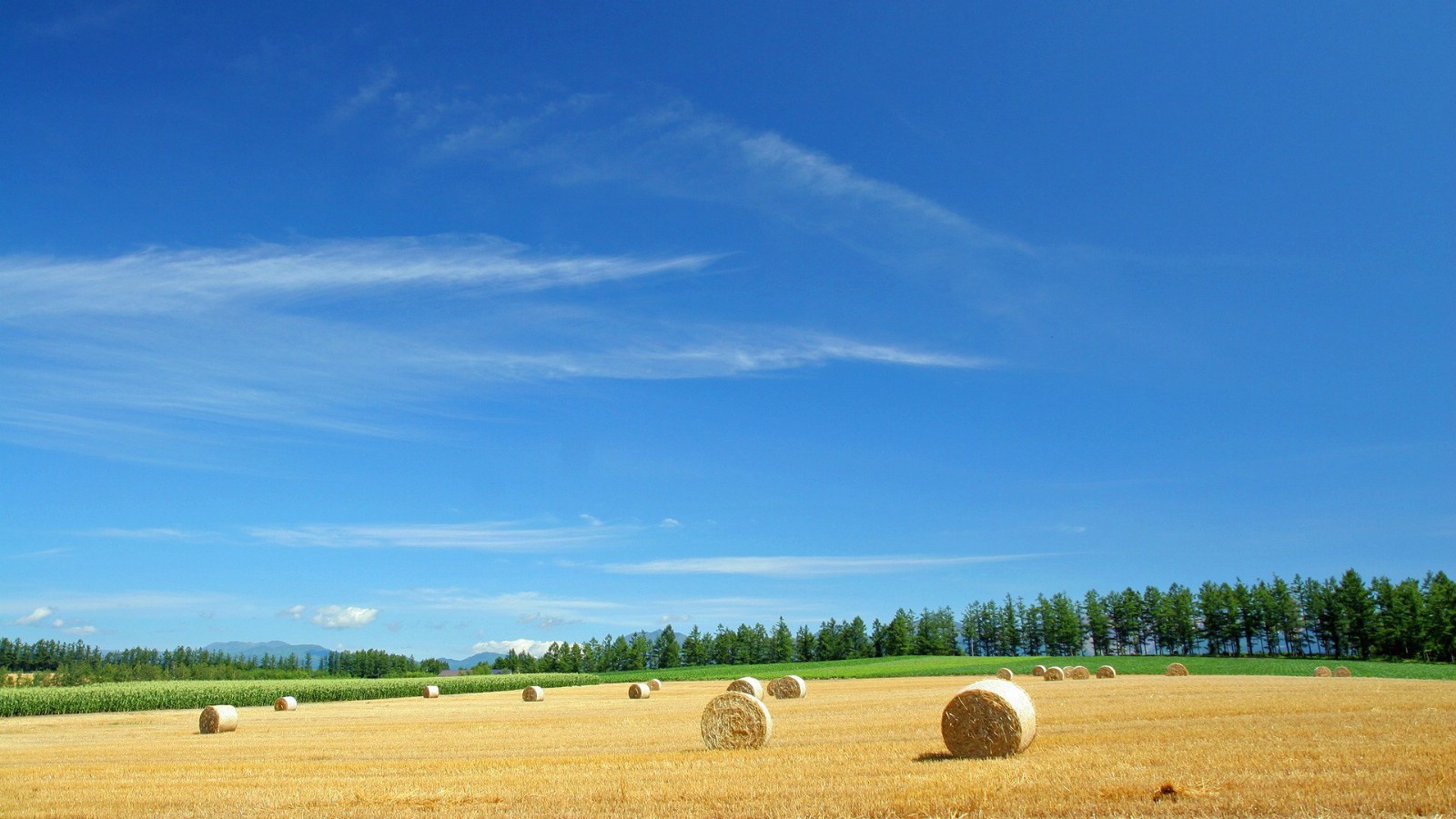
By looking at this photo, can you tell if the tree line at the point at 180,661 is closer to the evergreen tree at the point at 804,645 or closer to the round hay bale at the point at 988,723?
the evergreen tree at the point at 804,645

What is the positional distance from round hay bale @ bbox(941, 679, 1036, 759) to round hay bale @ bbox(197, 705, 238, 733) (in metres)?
26.5

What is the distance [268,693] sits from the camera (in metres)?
60.8

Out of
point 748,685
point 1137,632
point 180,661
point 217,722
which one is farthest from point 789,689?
point 180,661

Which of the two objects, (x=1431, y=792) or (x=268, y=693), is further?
(x=268, y=693)

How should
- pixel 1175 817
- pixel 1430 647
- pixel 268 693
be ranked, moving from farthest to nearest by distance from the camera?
pixel 1430 647, pixel 268 693, pixel 1175 817

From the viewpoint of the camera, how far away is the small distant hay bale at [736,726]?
19.5m

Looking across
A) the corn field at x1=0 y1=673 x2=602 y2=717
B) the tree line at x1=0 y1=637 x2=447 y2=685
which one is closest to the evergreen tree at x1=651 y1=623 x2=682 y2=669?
the tree line at x1=0 y1=637 x2=447 y2=685

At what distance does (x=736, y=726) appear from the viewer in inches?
775

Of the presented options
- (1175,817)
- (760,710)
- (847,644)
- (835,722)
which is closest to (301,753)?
(760,710)

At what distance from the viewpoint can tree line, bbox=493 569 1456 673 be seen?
10275 centimetres

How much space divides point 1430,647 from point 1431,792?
10762 centimetres

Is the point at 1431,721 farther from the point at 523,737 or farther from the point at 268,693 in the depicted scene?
the point at 268,693

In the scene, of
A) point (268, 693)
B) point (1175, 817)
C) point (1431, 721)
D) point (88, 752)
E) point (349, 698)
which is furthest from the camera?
point (349, 698)

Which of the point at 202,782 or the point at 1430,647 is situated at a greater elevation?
the point at 202,782
